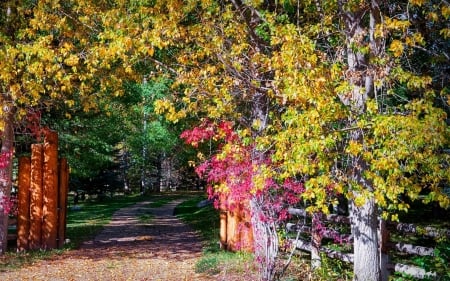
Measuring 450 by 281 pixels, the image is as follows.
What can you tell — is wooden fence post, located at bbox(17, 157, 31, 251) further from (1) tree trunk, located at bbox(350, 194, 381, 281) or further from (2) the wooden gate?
(1) tree trunk, located at bbox(350, 194, 381, 281)

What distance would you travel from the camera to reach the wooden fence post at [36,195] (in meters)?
11.5

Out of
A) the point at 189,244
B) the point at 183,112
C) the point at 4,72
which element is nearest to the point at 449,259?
the point at 183,112

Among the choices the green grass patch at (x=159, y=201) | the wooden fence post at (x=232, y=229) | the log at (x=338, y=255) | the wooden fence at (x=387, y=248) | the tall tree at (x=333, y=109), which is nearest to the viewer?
the tall tree at (x=333, y=109)

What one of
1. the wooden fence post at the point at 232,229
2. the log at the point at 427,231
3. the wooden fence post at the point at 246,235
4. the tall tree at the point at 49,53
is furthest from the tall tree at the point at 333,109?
the wooden fence post at the point at 232,229

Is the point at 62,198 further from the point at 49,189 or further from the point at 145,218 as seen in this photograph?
the point at 145,218

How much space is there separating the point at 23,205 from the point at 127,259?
2760 mm

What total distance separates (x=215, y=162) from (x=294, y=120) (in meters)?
3.23

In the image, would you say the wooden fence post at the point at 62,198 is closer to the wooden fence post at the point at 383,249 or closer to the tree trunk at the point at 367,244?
the tree trunk at the point at 367,244

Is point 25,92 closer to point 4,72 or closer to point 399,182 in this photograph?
point 4,72

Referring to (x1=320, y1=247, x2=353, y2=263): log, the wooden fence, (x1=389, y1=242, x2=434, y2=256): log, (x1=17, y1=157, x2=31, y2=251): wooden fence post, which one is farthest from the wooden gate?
(x1=389, y1=242, x2=434, y2=256): log

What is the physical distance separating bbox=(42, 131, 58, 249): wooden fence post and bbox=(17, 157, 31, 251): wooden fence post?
1.20 feet

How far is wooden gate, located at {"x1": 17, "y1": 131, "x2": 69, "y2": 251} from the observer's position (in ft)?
37.7

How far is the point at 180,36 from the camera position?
28.0ft

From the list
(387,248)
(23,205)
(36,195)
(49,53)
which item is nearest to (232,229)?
(387,248)
